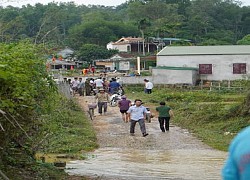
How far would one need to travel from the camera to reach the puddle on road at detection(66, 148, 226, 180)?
12.6 meters

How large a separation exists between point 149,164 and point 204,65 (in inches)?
1397

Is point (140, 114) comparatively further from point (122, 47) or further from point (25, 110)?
point (122, 47)

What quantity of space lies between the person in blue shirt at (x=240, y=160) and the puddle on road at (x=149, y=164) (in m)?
9.18

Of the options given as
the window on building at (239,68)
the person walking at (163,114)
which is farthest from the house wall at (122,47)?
the person walking at (163,114)

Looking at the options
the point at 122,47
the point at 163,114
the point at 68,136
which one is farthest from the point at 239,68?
the point at 122,47

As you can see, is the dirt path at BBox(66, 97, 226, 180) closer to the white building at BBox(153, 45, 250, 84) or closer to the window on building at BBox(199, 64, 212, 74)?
the white building at BBox(153, 45, 250, 84)

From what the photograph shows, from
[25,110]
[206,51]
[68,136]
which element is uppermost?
[206,51]

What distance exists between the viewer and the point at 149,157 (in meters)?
15.5

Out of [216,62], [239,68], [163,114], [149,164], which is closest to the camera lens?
[149,164]

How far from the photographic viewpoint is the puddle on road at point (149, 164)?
12.6 m

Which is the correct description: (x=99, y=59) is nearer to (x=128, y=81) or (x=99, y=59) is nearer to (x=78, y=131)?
(x=128, y=81)

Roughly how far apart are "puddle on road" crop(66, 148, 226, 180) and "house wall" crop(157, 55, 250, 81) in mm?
31845

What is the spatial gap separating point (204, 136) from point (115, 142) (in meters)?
3.48

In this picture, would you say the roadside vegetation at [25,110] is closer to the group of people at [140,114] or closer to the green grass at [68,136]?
the green grass at [68,136]
